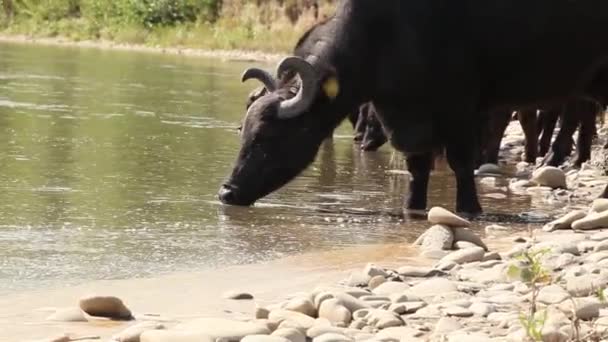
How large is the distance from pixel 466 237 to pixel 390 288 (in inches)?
75.8

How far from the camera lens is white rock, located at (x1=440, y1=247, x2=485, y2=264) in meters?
8.01

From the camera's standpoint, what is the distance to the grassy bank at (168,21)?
5147 cm

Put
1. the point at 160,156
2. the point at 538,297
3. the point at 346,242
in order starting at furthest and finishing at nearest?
the point at 160,156 → the point at 346,242 → the point at 538,297

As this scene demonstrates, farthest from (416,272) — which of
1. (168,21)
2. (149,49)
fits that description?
(168,21)

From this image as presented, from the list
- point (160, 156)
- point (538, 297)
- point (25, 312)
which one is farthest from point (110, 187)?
point (538, 297)

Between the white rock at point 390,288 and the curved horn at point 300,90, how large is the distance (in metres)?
3.72

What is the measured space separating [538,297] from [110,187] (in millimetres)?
6019

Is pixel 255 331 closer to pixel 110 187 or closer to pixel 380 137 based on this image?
pixel 110 187

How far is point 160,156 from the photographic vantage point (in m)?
14.3

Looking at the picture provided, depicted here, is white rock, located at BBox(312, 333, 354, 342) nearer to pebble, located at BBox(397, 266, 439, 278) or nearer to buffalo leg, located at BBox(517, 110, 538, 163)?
pebble, located at BBox(397, 266, 439, 278)

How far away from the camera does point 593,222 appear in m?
9.51

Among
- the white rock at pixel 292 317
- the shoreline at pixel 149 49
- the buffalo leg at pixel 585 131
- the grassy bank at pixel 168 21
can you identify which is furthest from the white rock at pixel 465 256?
the grassy bank at pixel 168 21

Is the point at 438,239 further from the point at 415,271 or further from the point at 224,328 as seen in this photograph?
the point at 224,328

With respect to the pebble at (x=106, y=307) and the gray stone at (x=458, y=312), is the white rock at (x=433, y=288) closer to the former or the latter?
the gray stone at (x=458, y=312)
